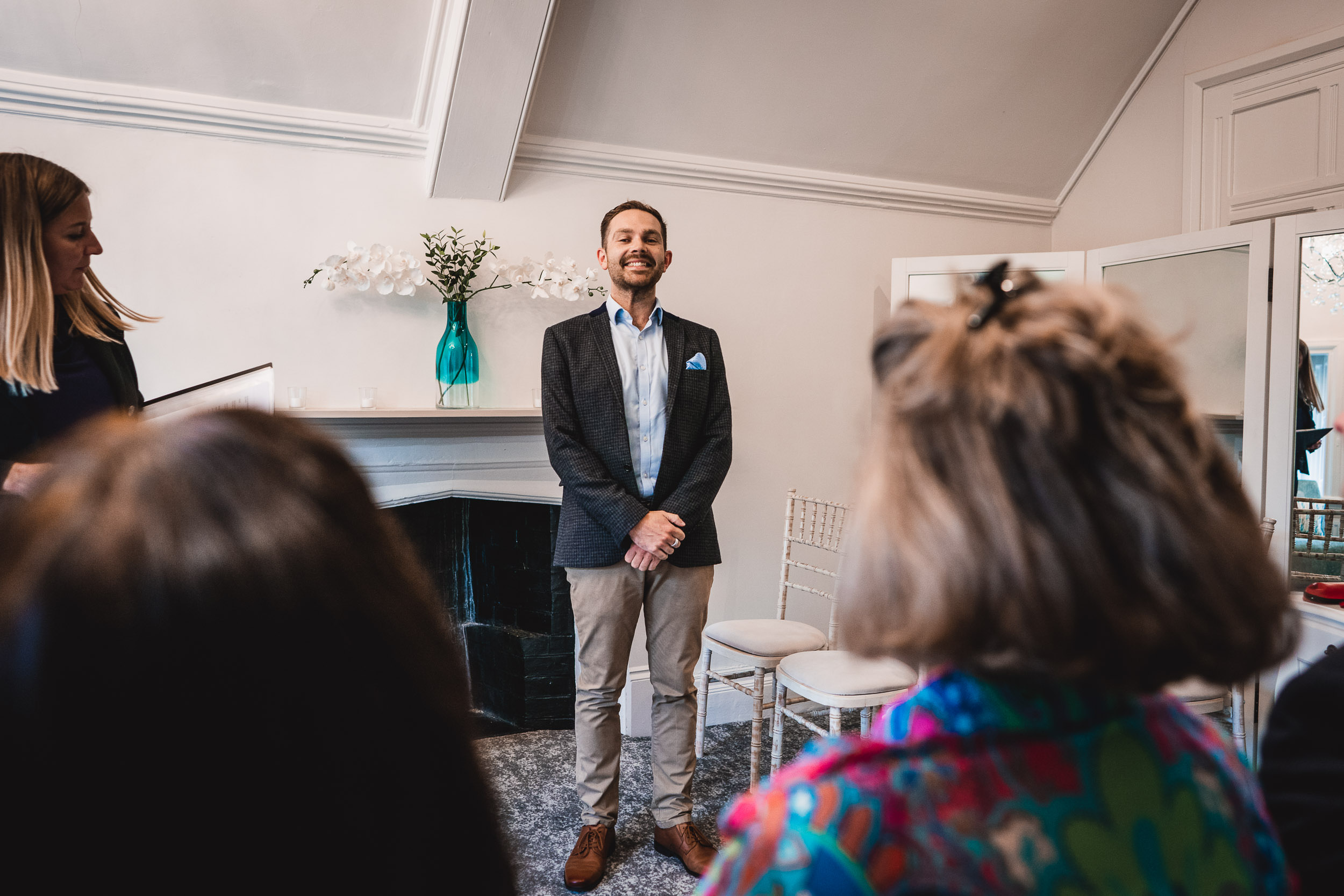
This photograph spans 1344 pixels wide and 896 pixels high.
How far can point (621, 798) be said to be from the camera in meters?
2.64

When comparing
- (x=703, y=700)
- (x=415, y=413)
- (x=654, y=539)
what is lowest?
(x=703, y=700)

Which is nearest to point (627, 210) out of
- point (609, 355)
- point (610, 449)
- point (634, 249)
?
point (634, 249)

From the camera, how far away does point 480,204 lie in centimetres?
288

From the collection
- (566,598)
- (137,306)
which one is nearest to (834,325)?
(566,598)

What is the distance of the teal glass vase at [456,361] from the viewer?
277 centimetres

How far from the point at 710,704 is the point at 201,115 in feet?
8.56

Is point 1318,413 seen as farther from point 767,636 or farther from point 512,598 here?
point 512,598

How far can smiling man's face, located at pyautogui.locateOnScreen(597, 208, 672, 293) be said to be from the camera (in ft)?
7.59

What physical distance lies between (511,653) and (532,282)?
51.8 inches

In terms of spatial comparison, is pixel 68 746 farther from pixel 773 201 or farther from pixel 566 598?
pixel 773 201

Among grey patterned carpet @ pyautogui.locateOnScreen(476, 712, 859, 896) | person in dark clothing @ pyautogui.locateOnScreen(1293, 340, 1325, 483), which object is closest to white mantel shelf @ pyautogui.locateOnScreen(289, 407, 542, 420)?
grey patterned carpet @ pyautogui.locateOnScreen(476, 712, 859, 896)

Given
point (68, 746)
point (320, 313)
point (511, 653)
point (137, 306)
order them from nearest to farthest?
1. point (68, 746)
2. point (137, 306)
3. point (320, 313)
4. point (511, 653)

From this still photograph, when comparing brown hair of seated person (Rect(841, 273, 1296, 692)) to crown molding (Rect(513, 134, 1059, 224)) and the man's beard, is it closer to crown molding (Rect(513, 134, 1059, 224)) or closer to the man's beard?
the man's beard

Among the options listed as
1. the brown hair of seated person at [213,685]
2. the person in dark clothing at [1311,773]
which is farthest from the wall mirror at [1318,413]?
the brown hair of seated person at [213,685]
